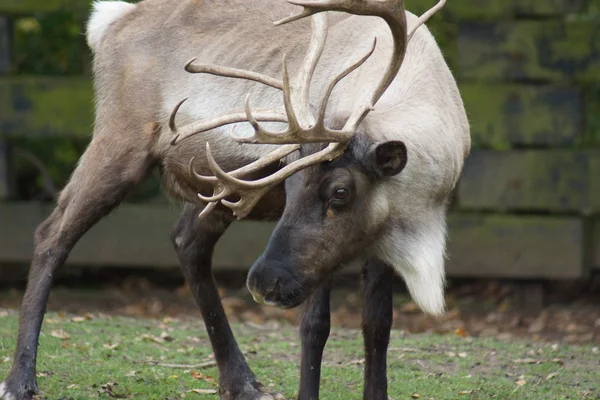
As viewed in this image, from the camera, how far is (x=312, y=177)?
12.5ft

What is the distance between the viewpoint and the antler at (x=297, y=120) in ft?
12.2

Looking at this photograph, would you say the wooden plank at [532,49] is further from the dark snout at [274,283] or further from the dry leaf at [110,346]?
the dark snout at [274,283]

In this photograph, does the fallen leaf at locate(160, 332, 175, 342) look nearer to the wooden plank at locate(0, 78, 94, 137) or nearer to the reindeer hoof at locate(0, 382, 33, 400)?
the reindeer hoof at locate(0, 382, 33, 400)

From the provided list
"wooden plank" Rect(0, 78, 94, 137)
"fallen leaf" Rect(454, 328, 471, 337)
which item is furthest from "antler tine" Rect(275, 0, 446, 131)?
"wooden plank" Rect(0, 78, 94, 137)

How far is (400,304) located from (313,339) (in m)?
A: 3.13

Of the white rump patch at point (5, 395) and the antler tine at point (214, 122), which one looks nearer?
the antler tine at point (214, 122)

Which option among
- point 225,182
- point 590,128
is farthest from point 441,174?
point 590,128

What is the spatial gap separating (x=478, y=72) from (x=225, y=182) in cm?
347

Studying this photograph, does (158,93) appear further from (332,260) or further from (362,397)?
(362,397)

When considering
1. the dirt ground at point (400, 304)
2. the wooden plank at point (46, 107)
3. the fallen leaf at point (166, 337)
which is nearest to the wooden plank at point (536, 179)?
the dirt ground at point (400, 304)

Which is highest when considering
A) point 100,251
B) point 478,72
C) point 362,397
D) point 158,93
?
point 158,93

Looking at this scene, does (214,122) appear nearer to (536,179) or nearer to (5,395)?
(5,395)

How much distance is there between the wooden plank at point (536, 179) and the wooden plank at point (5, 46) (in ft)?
10.3

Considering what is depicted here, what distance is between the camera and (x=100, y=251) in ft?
24.3
